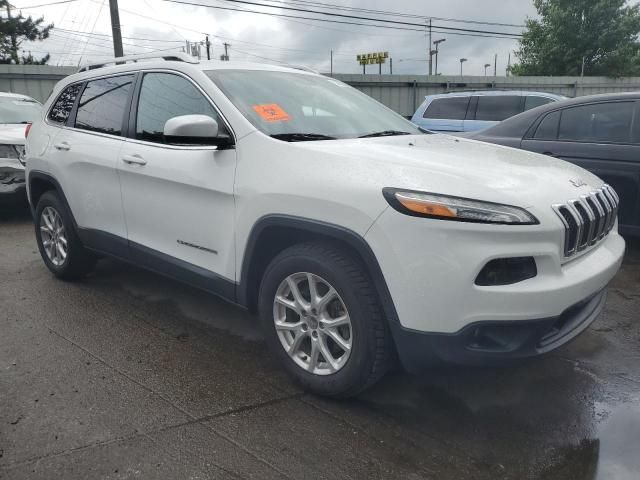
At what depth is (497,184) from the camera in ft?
7.65

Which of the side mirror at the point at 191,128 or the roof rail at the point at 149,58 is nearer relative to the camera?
the side mirror at the point at 191,128

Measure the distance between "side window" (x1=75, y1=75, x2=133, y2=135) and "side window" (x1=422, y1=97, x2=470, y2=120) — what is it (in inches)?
292

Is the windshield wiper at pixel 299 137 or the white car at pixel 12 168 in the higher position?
the windshield wiper at pixel 299 137

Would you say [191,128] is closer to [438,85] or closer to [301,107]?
[301,107]

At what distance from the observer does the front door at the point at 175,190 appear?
9.80 feet

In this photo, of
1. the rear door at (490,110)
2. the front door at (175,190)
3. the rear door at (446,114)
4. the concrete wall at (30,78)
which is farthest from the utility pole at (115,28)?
the front door at (175,190)

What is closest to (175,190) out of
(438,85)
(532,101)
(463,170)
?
(463,170)

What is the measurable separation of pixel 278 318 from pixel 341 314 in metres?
0.39

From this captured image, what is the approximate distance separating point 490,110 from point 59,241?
26.4 feet

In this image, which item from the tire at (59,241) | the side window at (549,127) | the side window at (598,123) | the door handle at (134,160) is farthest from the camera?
the side window at (549,127)

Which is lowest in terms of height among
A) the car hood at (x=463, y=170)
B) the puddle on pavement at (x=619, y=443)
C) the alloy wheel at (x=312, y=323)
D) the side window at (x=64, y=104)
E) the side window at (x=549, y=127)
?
the puddle on pavement at (x=619, y=443)

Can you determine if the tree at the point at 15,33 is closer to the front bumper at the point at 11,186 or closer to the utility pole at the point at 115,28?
the utility pole at the point at 115,28

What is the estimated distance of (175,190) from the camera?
10.5 ft

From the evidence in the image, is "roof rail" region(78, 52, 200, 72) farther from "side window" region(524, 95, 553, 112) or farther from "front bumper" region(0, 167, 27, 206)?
"side window" region(524, 95, 553, 112)
